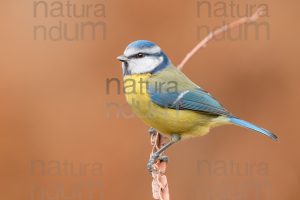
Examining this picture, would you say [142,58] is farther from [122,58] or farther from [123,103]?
[123,103]

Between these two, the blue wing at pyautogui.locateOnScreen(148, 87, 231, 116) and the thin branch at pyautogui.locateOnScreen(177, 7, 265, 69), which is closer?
the thin branch at pyautogui.locateOnScreen(177, 7, 265, 69)

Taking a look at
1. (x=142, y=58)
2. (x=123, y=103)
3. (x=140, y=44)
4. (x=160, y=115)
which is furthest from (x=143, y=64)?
(x=123, y=103)

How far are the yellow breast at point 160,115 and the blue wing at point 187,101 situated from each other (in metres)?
0.02

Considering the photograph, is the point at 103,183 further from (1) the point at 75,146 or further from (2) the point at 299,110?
(2) the point at 299,110

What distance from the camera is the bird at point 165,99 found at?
2.82m

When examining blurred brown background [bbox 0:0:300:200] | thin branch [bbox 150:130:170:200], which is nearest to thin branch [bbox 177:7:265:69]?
thin branch [bbox 150:130:170:200]

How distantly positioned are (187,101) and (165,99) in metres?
0.12

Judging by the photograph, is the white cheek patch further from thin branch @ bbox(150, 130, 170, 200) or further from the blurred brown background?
the blurred brown background

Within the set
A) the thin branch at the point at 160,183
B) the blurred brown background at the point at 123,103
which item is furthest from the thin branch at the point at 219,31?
the blurred brown background at the point at 123,103

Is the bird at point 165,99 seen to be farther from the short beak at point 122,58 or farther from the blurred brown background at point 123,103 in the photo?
the blurred brown background at point 123,103

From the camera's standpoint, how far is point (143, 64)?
289cm

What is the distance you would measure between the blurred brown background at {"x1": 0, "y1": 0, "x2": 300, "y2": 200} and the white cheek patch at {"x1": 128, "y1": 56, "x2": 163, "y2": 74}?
0.90 m

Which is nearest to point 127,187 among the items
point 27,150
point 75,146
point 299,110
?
point 75,146

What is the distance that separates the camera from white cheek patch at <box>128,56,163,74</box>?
112 inches
